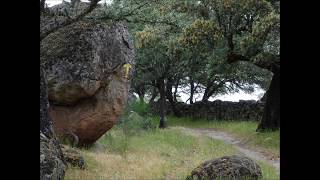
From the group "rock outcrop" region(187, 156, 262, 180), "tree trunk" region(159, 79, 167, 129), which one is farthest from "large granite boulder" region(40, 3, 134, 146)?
"tree trunk" region(159, 79, 167, 129)

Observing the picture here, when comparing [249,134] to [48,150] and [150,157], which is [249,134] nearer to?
[150,157]

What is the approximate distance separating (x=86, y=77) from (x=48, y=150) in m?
4.98

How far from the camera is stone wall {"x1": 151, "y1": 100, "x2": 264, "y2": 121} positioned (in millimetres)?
29341

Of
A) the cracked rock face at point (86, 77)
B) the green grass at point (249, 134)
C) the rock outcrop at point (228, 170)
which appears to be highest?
the cracked rock face at point (86, 77)

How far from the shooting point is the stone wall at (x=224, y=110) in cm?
2934

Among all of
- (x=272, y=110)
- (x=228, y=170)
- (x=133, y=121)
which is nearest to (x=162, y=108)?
(x=133, y=121)

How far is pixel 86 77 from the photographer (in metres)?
12.1

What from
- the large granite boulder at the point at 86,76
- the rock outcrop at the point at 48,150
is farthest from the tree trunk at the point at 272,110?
the rock outcrop at the point at 48,150

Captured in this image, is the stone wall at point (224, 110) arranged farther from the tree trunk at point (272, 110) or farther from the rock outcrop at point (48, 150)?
the rock outcrop at point (48, 150)

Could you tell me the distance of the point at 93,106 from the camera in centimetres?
1273

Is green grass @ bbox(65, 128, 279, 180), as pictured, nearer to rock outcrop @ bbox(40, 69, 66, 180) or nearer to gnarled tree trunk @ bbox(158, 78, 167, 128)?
rock outcrop @ bbox(40, 69, 66, 180)
